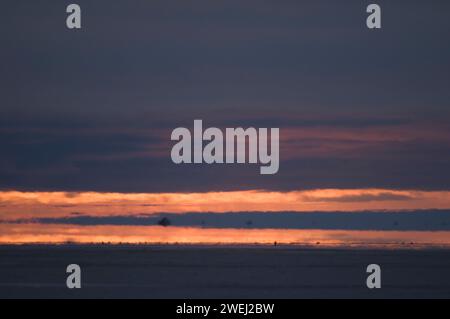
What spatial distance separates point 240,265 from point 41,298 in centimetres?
5100

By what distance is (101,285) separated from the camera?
95062 millimetres

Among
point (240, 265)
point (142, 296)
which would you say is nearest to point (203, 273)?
point (240, 265)

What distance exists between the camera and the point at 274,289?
9025cm

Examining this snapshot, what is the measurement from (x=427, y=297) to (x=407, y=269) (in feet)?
113
